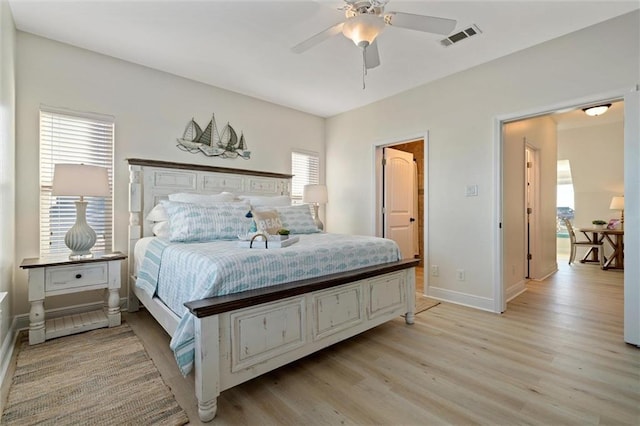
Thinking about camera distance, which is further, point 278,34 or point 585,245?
point 585,245

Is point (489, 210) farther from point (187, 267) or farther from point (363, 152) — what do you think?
point (187, 267)

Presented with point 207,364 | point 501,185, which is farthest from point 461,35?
point 207,364

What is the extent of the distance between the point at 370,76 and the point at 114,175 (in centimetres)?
302

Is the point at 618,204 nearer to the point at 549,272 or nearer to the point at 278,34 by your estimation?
the point at 549,272

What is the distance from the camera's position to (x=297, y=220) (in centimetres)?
318

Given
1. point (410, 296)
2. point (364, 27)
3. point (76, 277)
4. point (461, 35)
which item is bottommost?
point (410, 296)

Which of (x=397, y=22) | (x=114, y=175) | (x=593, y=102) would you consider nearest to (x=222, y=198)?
(x=114, y=175)

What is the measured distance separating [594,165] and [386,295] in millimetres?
6371

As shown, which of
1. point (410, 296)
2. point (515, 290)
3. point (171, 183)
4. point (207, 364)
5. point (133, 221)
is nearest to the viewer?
point (207, 364)

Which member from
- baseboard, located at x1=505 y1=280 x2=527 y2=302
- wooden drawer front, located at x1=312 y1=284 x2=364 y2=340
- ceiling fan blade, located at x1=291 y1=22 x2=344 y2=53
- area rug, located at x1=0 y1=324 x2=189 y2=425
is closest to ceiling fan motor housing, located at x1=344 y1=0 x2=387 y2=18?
ceiling fan blade, located at x1=291 y1=22 x2=344 y2=53

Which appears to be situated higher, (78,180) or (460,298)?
(78,180)

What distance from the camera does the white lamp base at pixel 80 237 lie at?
8.46ft

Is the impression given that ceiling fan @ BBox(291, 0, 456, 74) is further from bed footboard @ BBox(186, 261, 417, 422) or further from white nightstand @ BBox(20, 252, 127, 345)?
white nightstand @ BBox(20, 252, 127, 345)

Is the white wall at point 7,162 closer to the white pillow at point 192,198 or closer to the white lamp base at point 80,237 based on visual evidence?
the white lamp base at point 80,237
